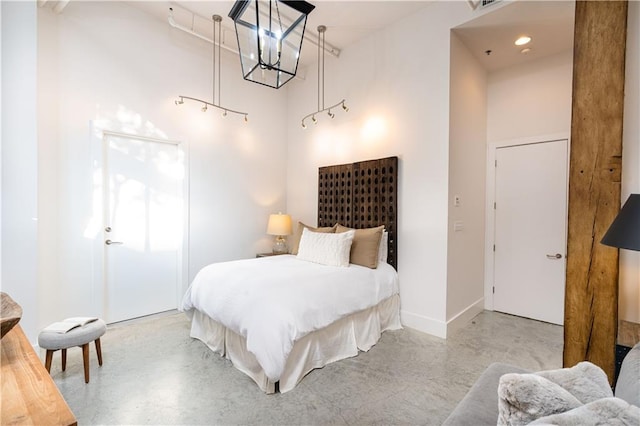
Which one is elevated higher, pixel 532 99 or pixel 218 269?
pixel 532 99

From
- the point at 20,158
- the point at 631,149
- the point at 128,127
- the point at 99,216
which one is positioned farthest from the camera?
the point at 128,127

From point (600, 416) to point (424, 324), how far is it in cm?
266

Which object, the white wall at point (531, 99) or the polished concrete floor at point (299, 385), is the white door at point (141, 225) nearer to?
the polished concrete floor at point (299, 385)

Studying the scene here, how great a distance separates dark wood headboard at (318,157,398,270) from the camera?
3434 mm

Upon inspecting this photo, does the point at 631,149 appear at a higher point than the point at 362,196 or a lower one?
higher

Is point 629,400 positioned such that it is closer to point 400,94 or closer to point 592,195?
point 592,195

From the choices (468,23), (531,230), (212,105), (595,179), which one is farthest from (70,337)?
(531,230)

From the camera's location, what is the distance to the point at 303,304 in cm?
228

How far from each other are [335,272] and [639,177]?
2218mm

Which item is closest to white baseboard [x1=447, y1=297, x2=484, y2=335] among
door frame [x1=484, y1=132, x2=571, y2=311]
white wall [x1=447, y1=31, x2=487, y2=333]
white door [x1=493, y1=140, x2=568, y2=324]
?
white wall [x1=447, y1=31, x2=487, y2=333]

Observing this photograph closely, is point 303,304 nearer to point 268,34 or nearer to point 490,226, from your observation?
point 268,34

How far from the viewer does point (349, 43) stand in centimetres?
397

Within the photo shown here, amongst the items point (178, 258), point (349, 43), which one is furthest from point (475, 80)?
point (178, 258)

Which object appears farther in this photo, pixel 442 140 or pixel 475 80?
pixel 475 80
